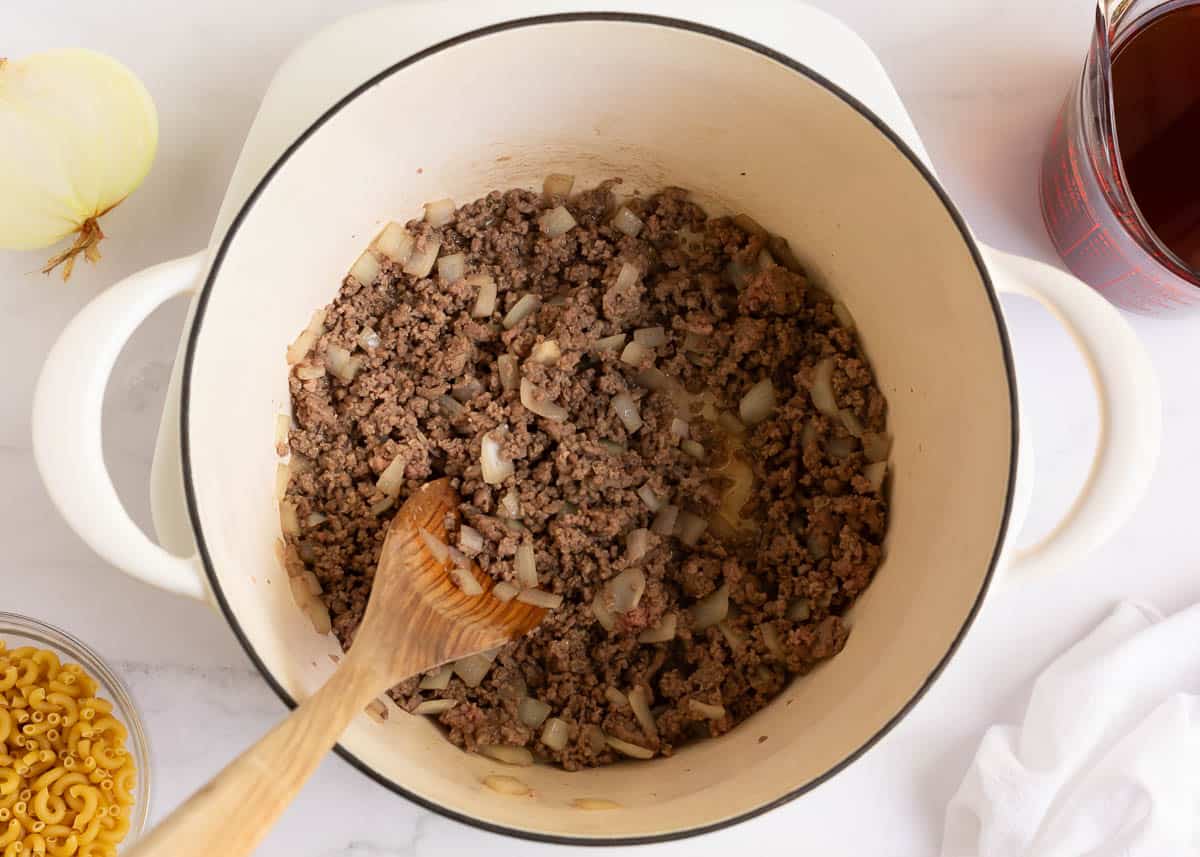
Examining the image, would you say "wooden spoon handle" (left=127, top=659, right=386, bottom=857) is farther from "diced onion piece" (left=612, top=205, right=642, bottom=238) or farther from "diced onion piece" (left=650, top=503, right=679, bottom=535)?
"diced onion piece" (left=612, top=205, right=642, bottom=238)

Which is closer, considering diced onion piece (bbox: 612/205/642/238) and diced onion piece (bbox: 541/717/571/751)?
diced onion piece (bbox: 541/717/571/751)

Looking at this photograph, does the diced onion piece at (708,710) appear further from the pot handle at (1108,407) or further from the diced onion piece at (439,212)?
the diced onion piece at (439,212)

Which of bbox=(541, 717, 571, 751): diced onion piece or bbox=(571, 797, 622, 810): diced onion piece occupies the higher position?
bbox=(541, 717, 571, 751): diced onion piece

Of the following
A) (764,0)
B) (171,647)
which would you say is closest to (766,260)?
(764,0)

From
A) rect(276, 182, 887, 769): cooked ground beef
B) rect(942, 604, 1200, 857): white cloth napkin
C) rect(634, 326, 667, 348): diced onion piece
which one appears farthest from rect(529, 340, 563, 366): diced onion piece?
rect(942, 604, 1200, 857): white cloth napkin

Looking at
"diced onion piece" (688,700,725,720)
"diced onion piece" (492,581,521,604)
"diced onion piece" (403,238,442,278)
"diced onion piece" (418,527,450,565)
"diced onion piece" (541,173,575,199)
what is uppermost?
"diced onion piece" (403,238,442,278)

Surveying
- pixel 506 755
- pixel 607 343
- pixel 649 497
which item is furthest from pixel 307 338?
pixel 506 755
